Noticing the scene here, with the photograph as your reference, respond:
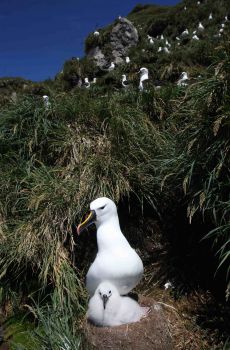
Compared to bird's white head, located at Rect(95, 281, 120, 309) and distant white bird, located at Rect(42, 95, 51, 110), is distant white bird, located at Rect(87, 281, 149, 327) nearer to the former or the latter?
bird's white head, located at Rect(95, 281, 120, 309)

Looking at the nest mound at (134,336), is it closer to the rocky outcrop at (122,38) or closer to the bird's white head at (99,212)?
the bird's white head at (99,212)

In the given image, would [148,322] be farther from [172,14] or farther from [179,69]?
[172,14]

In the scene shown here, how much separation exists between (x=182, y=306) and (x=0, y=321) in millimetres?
1563

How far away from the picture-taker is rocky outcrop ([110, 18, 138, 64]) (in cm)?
1875

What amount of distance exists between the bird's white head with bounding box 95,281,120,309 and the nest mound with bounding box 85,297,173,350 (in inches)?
7.1

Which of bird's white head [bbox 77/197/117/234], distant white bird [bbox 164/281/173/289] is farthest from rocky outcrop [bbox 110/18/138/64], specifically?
bird's white head [bbox 77/197/117/234]

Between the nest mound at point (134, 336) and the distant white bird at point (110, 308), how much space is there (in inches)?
1.5

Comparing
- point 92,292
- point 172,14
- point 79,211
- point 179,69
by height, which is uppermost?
point 172,14


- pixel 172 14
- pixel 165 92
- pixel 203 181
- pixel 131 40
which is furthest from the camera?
pixel 172 14

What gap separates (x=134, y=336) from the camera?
284 cm

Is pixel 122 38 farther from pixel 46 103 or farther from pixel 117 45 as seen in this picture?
pixel 46 103

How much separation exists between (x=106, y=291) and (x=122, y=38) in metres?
17.8

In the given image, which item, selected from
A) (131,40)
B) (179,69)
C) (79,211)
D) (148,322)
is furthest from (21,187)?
(131,40)

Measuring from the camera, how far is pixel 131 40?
1969 centimetres
